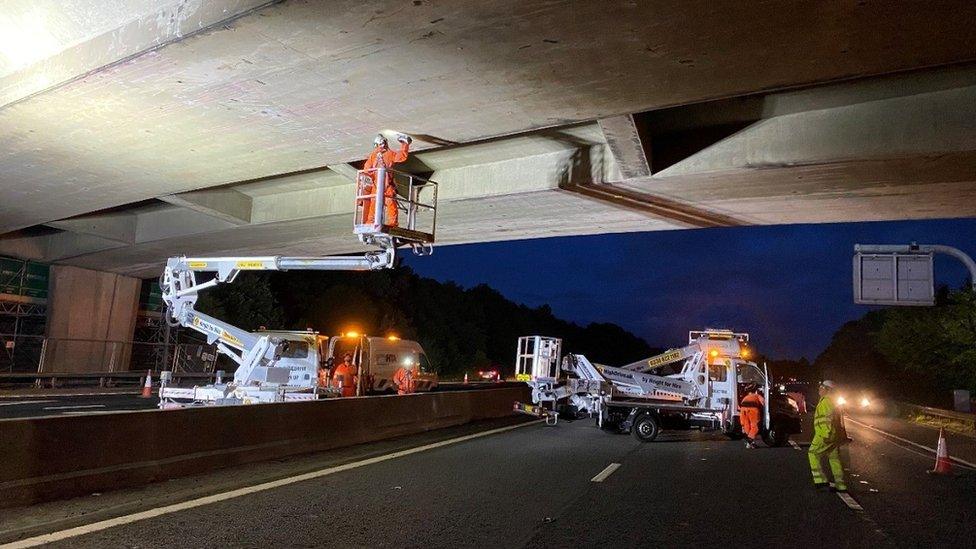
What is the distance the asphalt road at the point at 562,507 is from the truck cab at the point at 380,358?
29.6 feet

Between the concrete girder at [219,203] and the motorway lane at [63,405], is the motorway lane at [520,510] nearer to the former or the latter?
the motorway lane at [63,405]

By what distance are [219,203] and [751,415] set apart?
44.1ft

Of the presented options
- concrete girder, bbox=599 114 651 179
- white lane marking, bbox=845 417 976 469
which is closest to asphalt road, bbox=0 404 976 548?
white lane marking, bbox=845 417 976 469

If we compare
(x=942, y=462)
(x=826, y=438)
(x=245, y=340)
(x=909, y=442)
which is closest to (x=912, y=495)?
(x=826, y=438)

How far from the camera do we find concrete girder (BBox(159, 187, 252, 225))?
1800 cm

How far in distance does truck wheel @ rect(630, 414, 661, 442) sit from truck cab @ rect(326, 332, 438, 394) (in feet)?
25.1

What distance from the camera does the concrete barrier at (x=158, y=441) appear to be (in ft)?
25.1

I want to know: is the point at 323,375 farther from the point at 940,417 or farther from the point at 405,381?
the point at 940,417

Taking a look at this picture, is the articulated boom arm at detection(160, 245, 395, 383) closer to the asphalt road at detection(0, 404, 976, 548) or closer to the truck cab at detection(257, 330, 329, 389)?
the truck cab at detection(257, 330, 329, 389)

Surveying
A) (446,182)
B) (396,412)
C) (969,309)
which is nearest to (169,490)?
(396,412)

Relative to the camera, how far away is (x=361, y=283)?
59.6 meters

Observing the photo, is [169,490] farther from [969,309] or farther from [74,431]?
[969,309]

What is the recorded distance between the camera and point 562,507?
28.4 feet

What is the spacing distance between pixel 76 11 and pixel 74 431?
4.93 metres
